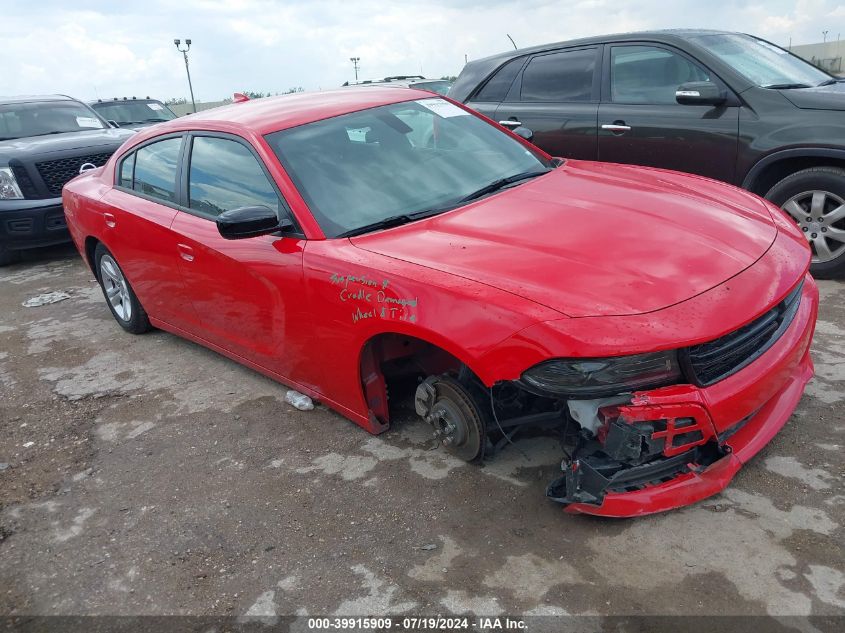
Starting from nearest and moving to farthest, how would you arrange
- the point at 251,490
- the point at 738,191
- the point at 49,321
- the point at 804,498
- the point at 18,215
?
the point at 804,498 < the point at 251,490 < the point at 738,191 < the point at 49,321 < the point at 18,215

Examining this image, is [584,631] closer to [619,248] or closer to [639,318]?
[639,318]

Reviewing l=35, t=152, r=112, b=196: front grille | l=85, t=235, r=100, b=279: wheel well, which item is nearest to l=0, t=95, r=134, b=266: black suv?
l=35, t=152, r=112, b=196: front grille

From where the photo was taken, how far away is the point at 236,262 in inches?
139

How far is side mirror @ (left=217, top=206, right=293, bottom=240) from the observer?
10.1ft

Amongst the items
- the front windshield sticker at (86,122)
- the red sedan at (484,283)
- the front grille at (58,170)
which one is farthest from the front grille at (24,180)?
the red sedan at (484,283)

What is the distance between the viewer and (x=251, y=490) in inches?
122

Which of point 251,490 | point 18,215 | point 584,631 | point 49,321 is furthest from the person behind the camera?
point 18,215

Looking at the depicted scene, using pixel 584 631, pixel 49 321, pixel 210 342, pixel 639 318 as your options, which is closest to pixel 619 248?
pixel 639 318

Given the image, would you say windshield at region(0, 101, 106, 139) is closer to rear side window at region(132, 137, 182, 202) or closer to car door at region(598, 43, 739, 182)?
rear side window at region(132, 137, 182, 202)

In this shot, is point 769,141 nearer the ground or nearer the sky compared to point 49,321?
nearer the sky

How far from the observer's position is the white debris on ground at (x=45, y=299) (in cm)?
639

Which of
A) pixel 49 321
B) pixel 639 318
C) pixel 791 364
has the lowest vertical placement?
pixel 49 321

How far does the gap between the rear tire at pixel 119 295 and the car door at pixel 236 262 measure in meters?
1.06

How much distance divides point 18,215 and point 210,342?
15.5ft
